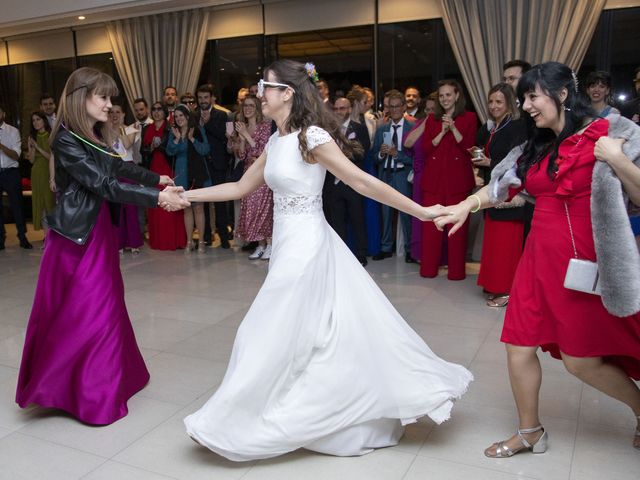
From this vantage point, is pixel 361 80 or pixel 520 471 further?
pixel 361 80

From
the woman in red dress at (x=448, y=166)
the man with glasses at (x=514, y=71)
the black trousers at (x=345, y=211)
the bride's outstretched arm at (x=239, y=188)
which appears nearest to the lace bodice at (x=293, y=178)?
the bride's outstretched arm at (x=239, y=188)

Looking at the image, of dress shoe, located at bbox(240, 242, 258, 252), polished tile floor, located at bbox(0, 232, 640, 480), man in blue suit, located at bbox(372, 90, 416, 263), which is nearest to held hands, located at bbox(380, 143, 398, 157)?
man in blue suit, located at bbox(372, 90, 416, 263)

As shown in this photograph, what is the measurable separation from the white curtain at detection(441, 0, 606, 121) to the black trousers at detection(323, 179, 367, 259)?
2414mm

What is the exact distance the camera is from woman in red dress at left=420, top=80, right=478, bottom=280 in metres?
5.11

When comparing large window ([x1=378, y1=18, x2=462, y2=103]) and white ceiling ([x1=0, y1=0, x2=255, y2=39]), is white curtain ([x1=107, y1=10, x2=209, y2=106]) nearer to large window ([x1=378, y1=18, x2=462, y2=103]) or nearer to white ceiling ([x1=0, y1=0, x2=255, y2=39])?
white ceiling ([x1=0, y1=0, x2=255, y2=39])

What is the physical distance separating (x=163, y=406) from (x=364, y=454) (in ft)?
3.44

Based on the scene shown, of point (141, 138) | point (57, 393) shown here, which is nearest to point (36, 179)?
point (141, 138)

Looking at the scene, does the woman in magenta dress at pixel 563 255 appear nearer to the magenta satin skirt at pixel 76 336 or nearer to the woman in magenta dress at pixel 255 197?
the magenta satin skirt at pixel 76 336

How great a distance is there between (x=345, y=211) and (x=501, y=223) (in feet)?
6.14

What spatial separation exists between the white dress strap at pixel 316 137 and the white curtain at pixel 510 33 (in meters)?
5.30

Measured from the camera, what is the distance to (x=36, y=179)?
7.54 m

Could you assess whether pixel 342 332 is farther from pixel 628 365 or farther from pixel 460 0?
pixel 460 0

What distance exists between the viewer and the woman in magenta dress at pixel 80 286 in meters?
2.69

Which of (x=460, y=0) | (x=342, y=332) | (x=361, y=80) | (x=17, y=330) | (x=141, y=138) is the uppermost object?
(x=460, y=0)
